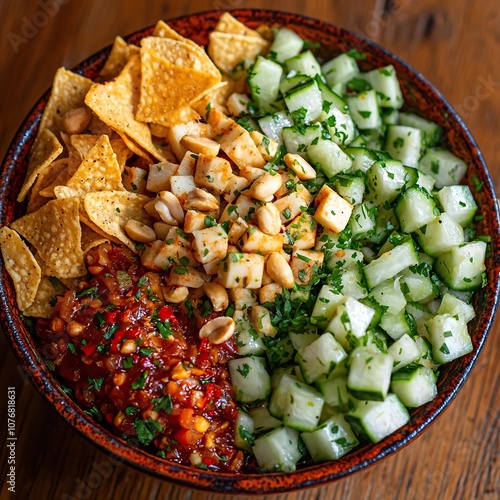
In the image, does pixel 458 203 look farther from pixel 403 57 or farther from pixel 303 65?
pixel 403 57

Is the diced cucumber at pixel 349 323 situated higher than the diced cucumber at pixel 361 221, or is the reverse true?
the diced cucumber at pixel 361 221

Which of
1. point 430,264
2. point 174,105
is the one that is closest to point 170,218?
point 174,105

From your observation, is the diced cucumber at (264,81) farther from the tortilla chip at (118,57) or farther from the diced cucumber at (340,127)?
the tortilla chip at (118,57)

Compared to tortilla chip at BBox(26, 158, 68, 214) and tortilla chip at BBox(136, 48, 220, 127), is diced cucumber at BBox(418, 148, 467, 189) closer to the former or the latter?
tortilla chip at BBox(136, 48, 220, 127)

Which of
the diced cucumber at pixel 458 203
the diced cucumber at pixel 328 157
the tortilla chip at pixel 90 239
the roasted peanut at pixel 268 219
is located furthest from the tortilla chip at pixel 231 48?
the diced cucumber at pixel 458 203

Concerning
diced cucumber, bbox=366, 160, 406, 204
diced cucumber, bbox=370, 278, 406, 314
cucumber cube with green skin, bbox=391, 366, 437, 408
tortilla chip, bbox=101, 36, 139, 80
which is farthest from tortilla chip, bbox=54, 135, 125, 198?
cucumber cube with green skin, bbox=391, 366, 437, 408

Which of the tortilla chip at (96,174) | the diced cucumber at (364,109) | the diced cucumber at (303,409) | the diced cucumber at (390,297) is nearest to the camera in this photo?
the diced cucumber at (303,409)
